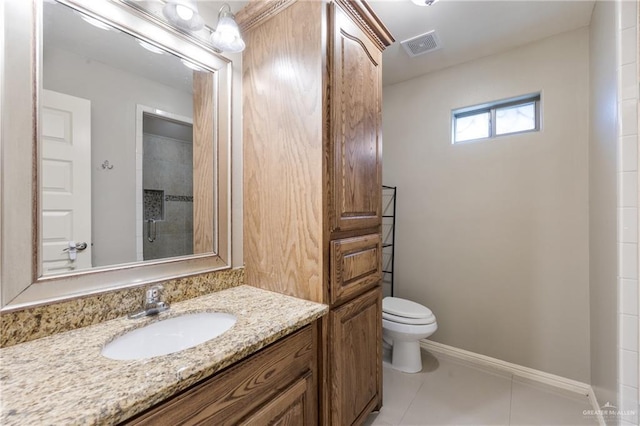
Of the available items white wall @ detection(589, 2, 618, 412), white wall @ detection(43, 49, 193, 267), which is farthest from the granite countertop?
white wall @ detection(589, 2, 618, 412)

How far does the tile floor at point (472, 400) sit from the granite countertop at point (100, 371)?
1188 millimetres

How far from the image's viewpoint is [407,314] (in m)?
1.96

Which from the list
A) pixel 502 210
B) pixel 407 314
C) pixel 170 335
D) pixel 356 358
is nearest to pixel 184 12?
pixel 170 335

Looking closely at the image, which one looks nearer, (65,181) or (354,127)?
(65,181)

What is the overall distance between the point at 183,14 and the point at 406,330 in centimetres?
219

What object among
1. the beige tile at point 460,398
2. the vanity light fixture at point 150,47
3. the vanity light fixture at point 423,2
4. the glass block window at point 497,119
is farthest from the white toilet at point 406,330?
the vanity light fixture at point 150,47

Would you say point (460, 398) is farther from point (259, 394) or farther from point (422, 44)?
point (422, 44)

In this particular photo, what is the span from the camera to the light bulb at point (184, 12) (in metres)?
1.12

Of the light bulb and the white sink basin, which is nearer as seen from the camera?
the white sink basin

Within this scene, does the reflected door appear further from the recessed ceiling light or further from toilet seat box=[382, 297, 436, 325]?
toilet seat box=[382, 297, 436, 325]

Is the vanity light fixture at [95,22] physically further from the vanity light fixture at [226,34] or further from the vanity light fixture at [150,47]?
the vanity light fixture at [226,34]

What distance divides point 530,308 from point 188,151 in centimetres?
242

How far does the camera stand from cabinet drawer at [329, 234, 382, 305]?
121 centimetres

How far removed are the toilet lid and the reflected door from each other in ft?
5.97
